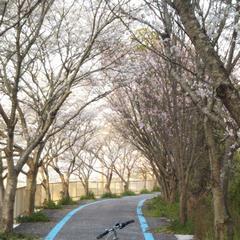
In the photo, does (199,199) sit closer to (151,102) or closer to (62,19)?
(151,102)

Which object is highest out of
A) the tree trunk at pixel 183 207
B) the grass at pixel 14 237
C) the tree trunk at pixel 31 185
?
the tree trunk at pixel 31 185

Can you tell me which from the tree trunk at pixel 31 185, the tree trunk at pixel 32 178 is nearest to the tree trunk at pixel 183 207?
the tree trunk at pixel 32 178

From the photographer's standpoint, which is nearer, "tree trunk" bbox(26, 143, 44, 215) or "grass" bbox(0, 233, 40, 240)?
"grass" bbox(0, 233, 40, 240)

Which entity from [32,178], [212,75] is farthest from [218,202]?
Result: [32,178]

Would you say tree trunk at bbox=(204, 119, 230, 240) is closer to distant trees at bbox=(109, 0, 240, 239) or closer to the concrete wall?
distant trees at bbox=(109, 0, 240, 239)

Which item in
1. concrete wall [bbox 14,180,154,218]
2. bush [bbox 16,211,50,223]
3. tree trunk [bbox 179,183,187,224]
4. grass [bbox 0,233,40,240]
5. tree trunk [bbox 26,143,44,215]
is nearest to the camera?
grass [bbox 0,233,40,240]

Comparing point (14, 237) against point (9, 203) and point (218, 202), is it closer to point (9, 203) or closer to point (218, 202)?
point (9, 203)

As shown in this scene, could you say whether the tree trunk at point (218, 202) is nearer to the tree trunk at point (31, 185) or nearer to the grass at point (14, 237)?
the grass at point (14, 237)

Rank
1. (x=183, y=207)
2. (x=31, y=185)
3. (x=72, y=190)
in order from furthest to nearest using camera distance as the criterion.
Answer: (x=72, y=190), (x=31, y=185), (x=183, y=207)

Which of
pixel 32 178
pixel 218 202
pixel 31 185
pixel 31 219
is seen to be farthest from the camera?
pixel 31 185

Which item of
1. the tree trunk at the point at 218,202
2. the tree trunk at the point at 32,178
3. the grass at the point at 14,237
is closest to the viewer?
the tree trunk at the point at 218,202

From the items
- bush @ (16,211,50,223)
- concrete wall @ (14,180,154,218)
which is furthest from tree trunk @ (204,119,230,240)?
concrete wall @ (14,180,154,218)

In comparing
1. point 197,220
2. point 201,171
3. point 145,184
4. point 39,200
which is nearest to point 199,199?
point 201,171

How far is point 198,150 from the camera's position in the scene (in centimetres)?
1435
